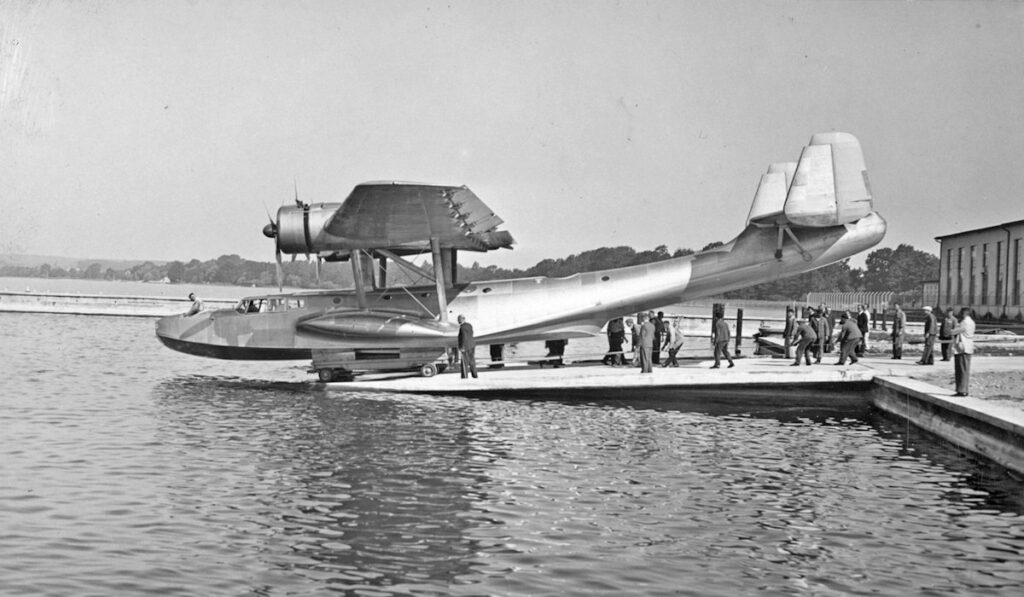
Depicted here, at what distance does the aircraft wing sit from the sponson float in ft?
0.22

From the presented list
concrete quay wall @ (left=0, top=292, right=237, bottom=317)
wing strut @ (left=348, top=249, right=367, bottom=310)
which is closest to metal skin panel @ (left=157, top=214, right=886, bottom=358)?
wing strut @ (left=348, top=249, right=367, bottom=310)

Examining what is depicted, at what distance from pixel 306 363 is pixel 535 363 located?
14.0 m

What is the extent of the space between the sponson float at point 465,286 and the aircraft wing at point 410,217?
7cm

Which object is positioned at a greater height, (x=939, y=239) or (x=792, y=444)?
(x=939, y=239)

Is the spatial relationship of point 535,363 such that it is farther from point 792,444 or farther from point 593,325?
point 792,444

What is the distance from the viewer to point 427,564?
891cm

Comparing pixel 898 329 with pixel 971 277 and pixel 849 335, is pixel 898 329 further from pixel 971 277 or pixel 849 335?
pixel 971 277

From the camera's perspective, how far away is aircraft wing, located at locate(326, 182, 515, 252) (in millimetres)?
19734

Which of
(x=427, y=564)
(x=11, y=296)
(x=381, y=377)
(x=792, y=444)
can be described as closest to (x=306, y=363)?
(x=381, y=377)

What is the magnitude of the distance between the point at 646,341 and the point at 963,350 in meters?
7.60

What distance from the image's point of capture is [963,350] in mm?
16688

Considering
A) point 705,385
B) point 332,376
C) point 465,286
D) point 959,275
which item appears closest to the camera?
point 705,385

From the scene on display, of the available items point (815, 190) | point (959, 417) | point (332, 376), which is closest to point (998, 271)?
point (815, 190)

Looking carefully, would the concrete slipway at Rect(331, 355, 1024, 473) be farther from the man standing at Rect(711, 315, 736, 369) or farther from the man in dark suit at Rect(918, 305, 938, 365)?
the man in dark suit at Rect(918, 305, 938, 365)
